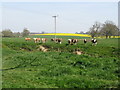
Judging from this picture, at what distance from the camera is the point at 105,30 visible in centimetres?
8731

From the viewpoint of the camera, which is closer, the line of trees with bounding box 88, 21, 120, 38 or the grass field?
the grass field

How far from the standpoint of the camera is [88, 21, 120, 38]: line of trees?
86.4 metres

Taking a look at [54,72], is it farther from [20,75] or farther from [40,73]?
[20,75]

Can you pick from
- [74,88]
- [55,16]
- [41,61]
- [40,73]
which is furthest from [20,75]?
[55,16]

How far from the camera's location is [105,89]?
13664 mm

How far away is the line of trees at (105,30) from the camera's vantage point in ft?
284

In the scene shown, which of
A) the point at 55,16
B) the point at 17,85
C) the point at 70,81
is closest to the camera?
the point at 17,85

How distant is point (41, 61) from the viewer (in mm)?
22438

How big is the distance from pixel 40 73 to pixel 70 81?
3063mm

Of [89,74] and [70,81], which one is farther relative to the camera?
[89,74]

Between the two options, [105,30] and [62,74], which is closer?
[62,74]

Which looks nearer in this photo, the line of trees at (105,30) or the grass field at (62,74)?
the grass field at (62,74)

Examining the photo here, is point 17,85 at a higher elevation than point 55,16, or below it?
below

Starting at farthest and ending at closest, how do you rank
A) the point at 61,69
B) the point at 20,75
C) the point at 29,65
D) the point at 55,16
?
the point at 55,16
the point at 29,65
the point at 61,69
the point at 20,75
